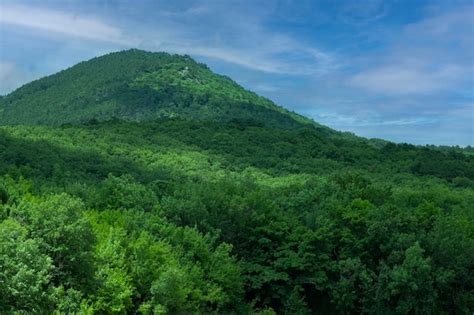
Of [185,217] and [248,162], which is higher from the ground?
[248,162]

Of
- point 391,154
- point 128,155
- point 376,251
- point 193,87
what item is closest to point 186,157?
point 128,155

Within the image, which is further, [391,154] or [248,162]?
[391,154]

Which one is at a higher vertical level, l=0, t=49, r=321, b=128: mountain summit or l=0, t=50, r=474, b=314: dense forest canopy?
l=0, t=49, r=321, b=128: mountain summit

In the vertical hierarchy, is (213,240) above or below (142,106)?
below

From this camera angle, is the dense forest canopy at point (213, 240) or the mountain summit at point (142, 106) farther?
the mountain summit at point (142, 106)

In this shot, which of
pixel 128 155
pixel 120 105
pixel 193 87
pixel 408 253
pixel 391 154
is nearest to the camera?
pixel 408 253

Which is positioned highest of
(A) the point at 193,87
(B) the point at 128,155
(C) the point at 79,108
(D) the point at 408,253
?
(A) the point at 193,87

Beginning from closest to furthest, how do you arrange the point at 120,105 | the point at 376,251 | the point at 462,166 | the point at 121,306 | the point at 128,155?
the point at 121,306
the point at 376,251
the point at 128,155
the point at 462,166
the point at 120,105

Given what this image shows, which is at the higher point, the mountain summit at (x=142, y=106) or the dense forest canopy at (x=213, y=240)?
the mountain summit at (x=142, y=106)

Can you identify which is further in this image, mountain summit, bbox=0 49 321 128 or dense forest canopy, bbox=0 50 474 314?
mountain summit, bbox=0 49 321 128

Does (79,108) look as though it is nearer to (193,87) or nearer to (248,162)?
(193,87)

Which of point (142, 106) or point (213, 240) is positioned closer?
point (213, 240)
